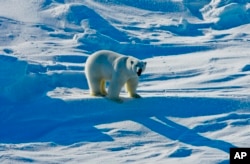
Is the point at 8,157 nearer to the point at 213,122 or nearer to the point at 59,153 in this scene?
the point at 59,153

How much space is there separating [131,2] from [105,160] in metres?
9.74

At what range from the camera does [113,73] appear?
7.79 m

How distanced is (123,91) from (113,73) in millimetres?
1008

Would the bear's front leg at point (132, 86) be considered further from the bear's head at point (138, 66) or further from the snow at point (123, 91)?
the bear's head at point (138, 66)

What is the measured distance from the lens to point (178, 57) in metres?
11.5

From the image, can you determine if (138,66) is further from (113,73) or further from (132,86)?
(132,86)

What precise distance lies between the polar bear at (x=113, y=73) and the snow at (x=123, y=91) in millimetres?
186

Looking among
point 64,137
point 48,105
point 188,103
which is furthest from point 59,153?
point 188,103

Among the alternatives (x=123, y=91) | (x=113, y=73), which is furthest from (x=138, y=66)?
(x=123, y=91)

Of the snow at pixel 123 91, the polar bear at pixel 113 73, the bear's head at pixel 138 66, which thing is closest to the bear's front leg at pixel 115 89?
the polar bear at pixel 113 73

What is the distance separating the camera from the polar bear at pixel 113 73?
7617mm

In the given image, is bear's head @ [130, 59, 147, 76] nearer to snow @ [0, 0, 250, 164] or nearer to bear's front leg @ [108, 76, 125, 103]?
bear's front leg @ [108, 76, 125, 103]

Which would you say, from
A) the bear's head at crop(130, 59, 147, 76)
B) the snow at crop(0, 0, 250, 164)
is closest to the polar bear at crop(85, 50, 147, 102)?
the bear's head at crop(130, 59, 147, 76)

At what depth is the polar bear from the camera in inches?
300
